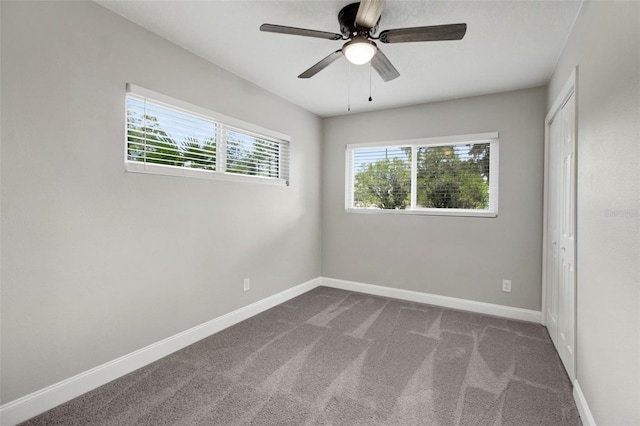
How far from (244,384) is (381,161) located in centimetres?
318

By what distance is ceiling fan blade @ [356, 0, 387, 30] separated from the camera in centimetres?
160

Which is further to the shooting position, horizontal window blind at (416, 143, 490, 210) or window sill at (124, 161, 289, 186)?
horizontal window blind at (416, 143, 490, 210)

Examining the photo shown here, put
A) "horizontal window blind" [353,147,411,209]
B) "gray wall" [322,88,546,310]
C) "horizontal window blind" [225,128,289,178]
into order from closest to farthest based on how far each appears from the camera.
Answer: "horizontal window blind" [225,128,289,178] → "gray wall" [322,88,546,310] → "horizontal window blind" [353,147,411,209]

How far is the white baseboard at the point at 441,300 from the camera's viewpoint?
11.1 ft

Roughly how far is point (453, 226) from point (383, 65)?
2.26 m

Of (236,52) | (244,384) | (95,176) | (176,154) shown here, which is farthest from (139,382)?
(236,52)

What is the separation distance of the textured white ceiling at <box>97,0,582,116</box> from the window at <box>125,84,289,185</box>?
1.69 feet

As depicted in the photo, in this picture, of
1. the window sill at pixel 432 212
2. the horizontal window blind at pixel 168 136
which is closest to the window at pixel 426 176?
the window sill at pixel 432 212

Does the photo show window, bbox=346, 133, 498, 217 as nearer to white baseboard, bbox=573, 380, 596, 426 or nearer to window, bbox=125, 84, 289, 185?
window, bbox=125, 84, 289, 185

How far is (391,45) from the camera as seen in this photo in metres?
2.49

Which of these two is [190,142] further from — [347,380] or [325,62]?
[347,380]

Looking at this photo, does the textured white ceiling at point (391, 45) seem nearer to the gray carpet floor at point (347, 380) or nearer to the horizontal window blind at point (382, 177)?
the horizontal window blind at point (382, 177)

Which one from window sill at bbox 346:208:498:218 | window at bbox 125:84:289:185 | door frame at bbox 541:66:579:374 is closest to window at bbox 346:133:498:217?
window sill at bbox 346:208:498:218

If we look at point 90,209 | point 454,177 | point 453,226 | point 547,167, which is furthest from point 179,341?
point 547,167
